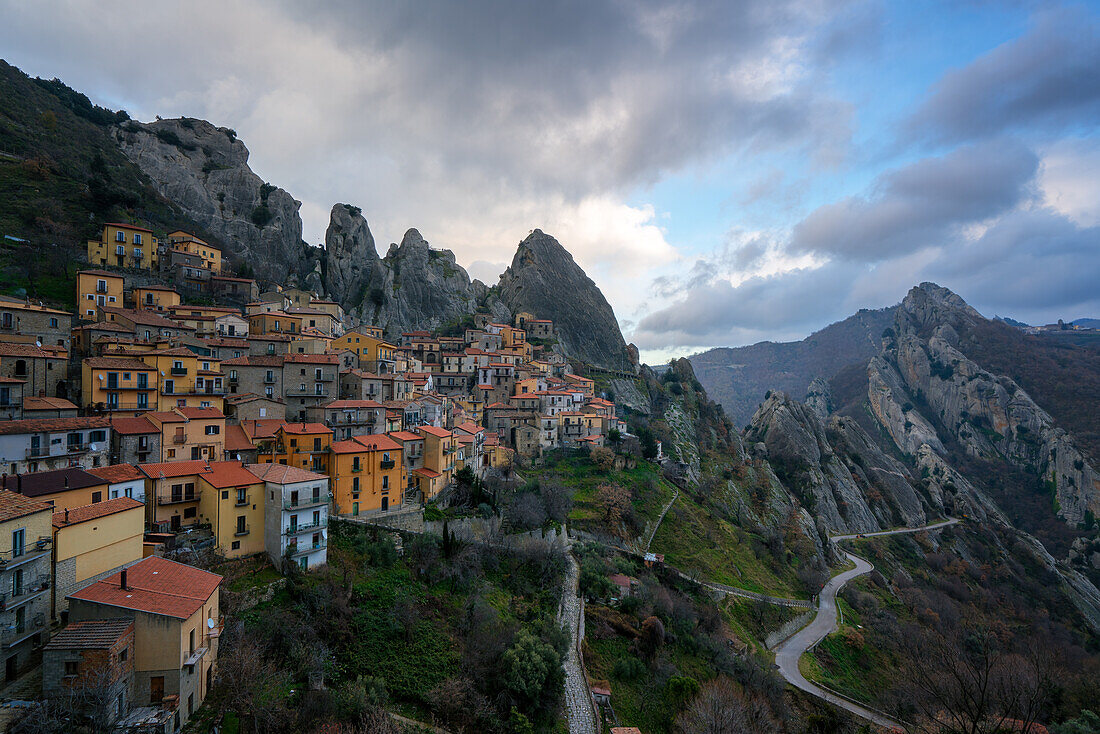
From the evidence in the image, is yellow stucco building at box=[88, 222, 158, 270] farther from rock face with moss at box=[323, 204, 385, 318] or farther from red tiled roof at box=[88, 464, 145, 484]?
red tiled roof at box=[88, 464, 145, 484]

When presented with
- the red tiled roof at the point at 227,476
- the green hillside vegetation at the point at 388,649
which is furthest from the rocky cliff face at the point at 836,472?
the red tiled roof at the point at 227,476

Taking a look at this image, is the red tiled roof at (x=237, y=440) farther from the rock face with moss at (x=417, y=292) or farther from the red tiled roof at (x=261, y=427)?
the rock face with moss at (x=417, y=292)

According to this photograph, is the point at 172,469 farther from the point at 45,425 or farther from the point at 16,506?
the point at 16,506

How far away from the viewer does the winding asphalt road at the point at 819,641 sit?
36219 millimetres

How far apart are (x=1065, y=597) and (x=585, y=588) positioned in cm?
8770

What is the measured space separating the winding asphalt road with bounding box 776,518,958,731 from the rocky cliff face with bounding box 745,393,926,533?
12798 millimetres

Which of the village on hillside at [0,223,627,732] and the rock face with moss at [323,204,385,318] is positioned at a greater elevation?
the rock face with moss at [323,204,385,318]

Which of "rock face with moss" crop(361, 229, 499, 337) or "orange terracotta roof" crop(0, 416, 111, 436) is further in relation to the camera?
"rock face with moss" crop(361, 229, 499, 337)

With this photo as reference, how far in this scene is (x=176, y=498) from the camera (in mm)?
26734

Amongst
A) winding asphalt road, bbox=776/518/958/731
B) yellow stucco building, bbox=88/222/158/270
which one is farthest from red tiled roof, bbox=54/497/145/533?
yellow stucco building, bbox=88/222/158/270

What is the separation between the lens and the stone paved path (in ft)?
82.8

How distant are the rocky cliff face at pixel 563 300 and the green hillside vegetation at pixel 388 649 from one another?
7208 centimetres

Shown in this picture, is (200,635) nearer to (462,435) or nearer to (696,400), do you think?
(462,435)

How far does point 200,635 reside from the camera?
18.3 metres
